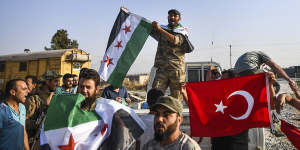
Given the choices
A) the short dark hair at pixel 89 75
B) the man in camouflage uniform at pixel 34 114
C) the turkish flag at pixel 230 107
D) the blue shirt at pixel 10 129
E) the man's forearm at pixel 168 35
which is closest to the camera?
the short dark hair at pixel 89 75

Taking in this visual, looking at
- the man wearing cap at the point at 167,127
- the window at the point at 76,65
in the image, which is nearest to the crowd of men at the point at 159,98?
the man wearing cap at the point at 167,127

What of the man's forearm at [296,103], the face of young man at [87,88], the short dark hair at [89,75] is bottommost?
the man's forearm at [296,103]

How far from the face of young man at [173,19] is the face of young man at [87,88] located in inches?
88.5

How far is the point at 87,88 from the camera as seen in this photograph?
8.68ft

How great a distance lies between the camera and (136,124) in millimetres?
2494

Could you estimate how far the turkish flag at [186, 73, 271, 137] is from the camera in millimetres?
3016

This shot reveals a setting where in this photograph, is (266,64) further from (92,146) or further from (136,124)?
(92,146)

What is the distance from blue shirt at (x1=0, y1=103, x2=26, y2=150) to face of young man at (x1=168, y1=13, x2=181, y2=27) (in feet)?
10.2

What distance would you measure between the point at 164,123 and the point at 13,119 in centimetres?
223

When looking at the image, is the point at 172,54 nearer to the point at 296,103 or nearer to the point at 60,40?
the point at 296,103

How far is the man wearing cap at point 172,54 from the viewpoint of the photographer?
4.25 metres

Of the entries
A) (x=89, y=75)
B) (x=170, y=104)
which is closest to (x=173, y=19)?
(x=89, y=75)

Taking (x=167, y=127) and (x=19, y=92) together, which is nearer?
(x=167, y=127)

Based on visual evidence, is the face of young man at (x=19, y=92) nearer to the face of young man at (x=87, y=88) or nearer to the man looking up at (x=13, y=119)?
the man looking up at (x=13, y=119)
